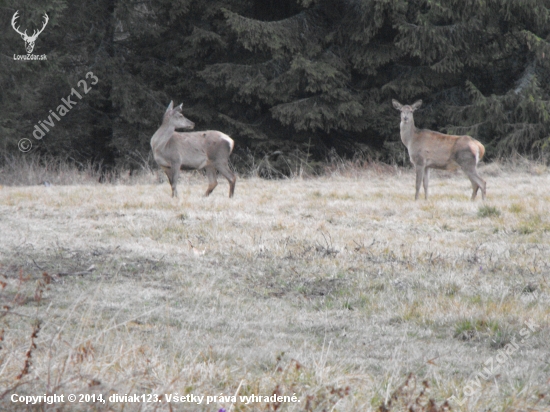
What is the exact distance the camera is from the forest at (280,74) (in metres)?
20.6

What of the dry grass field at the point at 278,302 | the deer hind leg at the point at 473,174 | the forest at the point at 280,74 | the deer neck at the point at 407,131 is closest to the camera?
the dry grass field at the point at 278,302

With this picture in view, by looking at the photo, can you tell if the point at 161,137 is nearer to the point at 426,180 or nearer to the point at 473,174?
the point at 426,180

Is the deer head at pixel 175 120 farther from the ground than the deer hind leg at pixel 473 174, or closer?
farther from the ground

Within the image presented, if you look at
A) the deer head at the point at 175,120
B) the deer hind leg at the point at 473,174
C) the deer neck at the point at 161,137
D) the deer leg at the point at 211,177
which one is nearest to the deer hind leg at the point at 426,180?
the deer hind leg at the point at 473,174

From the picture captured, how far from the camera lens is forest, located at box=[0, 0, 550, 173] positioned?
20562mm

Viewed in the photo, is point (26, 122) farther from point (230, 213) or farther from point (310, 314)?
point (310, 314)

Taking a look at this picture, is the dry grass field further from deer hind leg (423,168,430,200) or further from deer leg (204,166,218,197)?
deer leg (204,166,218,197)

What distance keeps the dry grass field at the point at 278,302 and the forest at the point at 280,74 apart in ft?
31.2

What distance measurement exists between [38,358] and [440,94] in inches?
793

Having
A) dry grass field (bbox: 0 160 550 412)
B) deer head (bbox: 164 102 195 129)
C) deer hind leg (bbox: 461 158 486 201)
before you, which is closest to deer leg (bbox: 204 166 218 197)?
deer head (bbox: 164 102 195 129)

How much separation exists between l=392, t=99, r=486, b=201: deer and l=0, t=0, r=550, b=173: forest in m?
7.50

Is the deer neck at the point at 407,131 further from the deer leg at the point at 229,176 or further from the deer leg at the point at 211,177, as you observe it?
the deer leg at the point at 211,177

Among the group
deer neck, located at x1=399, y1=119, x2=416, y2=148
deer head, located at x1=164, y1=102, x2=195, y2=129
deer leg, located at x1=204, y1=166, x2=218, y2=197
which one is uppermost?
deer neck, located at x1=399, y1=119, x2=416, y2=148

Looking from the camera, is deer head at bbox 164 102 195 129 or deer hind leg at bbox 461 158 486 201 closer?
deer hind leg at bbox 461 158 486 201
